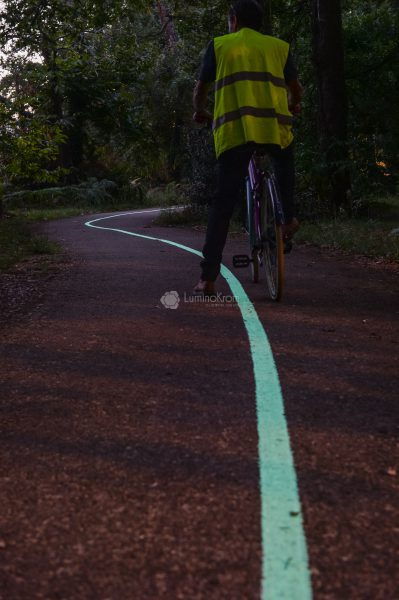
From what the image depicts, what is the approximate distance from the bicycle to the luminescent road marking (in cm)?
197

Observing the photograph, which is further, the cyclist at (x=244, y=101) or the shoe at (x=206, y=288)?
the shoe at (x=206, y=288)

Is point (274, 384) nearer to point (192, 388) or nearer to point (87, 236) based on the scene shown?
point (192, 388)

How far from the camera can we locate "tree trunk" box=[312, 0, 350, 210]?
51.6 ft

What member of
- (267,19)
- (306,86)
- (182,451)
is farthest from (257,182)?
(306,86)

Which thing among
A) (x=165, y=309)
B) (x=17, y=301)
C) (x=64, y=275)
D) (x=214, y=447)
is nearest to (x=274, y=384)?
(x=214, y=447)

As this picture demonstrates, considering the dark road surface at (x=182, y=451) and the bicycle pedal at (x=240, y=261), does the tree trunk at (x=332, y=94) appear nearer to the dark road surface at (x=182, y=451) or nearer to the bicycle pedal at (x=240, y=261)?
the bicycle pedal at (x=240, y=261)

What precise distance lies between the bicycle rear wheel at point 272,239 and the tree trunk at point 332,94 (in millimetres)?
9620

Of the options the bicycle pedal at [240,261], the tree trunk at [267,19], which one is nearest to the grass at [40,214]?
the bicycle pedal at [240,261]

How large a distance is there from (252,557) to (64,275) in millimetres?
6804

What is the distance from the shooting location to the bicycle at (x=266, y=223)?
19.6 ft

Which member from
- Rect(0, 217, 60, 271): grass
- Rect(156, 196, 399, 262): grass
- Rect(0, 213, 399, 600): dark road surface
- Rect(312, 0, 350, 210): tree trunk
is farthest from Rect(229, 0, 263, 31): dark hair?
Rect(312, 0, 350, 210): tree trunk

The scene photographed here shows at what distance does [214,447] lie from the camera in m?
3.06

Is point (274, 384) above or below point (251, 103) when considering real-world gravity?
below

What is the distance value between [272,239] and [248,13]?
6.07 feet
